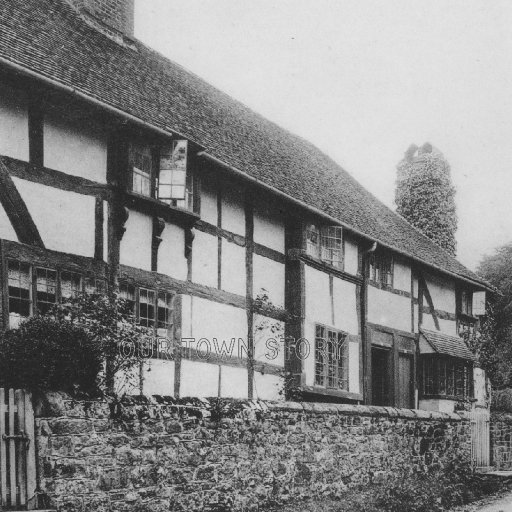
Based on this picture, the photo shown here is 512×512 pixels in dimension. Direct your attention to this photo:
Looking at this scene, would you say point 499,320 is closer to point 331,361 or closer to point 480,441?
point 480,441

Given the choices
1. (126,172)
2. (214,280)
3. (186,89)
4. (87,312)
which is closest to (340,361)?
(214,280)

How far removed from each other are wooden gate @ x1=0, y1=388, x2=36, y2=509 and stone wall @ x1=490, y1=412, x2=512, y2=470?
46.0 ft

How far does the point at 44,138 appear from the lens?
10984mm

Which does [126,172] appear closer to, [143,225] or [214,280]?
[143,225]

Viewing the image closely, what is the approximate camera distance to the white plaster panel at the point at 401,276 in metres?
21.4

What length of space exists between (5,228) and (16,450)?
3763 mm

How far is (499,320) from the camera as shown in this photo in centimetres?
3884

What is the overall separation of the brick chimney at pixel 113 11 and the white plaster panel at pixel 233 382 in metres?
7.04

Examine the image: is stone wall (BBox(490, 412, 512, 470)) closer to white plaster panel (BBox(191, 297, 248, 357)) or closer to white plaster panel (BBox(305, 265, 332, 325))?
white plaster panel (BBox(305, 265, 332, 325))

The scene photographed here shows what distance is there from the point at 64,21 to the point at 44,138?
4091 mm

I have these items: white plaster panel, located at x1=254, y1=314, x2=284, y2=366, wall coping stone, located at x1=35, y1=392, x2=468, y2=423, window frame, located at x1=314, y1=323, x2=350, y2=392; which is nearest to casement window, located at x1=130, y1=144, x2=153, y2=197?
white plaster panel, located at x1=254, y1=314, x2=284, y2=366

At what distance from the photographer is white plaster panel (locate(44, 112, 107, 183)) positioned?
1108cm

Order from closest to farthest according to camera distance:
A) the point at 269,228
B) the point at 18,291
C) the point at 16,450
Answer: the point at 16,450 < the point at 18,291 < the point at 269,228

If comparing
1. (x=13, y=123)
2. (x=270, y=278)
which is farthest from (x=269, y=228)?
(x=13, y=123)
